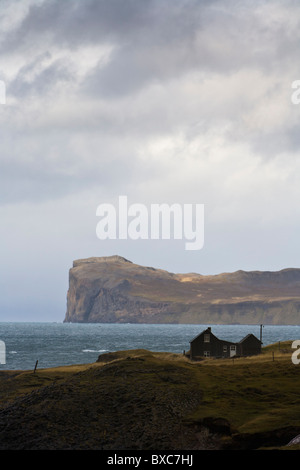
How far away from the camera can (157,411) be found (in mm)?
45531

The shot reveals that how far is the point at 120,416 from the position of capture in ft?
146

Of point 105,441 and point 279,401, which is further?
point 279,401

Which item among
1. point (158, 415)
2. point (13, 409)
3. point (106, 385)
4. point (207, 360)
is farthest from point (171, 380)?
point (207, 360)

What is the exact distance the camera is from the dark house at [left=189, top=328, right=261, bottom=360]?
9556 centimetres

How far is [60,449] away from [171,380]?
2112 centimetres

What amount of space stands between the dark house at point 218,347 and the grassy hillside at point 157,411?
104ft

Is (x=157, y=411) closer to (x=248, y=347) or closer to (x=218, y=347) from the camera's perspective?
(x=218, y=347)

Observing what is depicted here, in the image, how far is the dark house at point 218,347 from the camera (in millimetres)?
95562

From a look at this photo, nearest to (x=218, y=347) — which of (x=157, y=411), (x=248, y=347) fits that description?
(x=248, y=347)

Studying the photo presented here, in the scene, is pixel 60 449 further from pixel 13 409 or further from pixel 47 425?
pixel 13 409

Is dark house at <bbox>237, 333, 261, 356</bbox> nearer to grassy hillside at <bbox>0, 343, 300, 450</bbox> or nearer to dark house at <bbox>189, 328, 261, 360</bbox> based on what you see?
dark house at <bbox>189, 328, 261, 360</bbox>

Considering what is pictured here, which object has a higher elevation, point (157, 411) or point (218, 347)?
point (218, 347)

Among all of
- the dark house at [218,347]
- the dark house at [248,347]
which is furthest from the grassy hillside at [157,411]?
the dark house at [248,347]

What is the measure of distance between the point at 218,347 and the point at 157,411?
2071 inches
